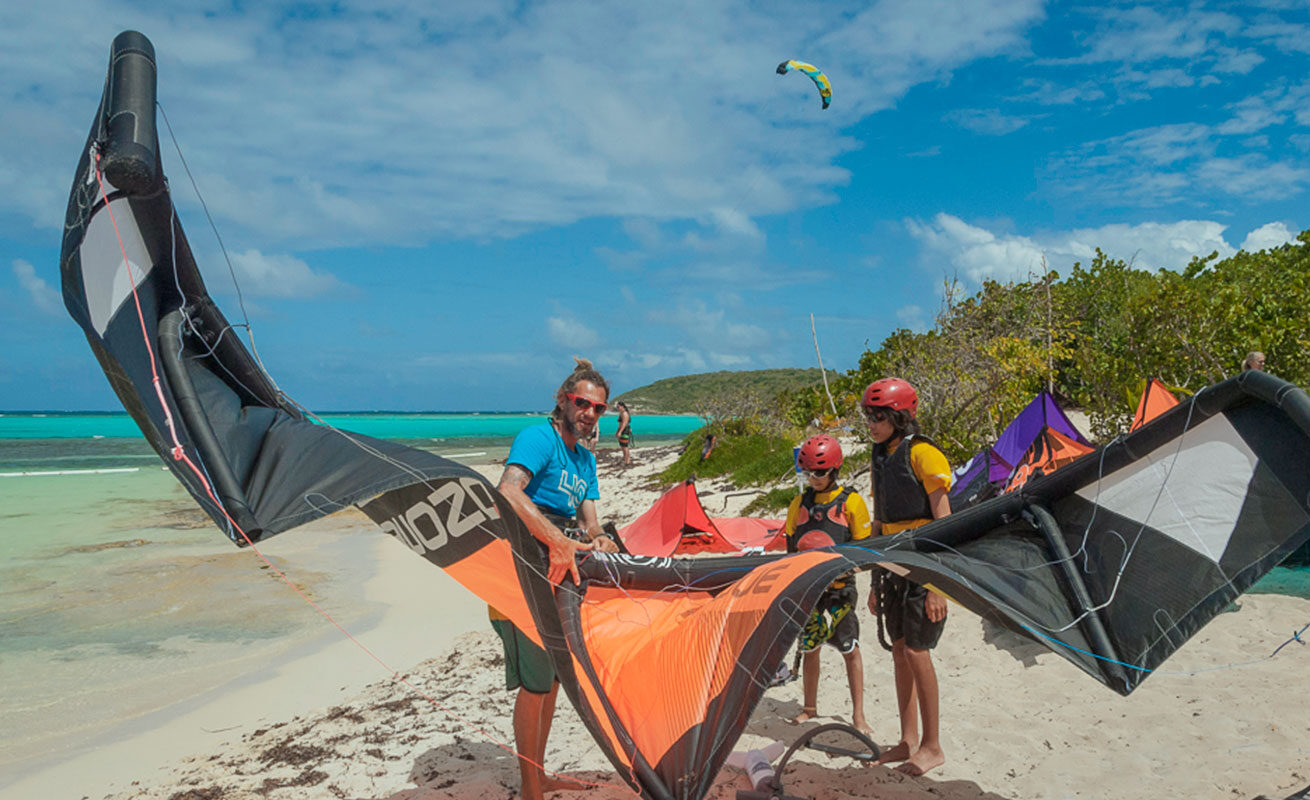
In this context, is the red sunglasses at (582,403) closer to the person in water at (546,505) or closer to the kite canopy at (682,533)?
the person in water at (546,505)

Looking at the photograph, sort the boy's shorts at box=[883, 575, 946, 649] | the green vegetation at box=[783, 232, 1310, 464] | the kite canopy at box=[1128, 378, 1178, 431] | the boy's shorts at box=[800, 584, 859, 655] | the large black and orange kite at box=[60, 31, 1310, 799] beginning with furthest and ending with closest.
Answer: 1. the green vegetation at box=[783, 232, 1310, 464]
2. the kite canopy at box=[1128, 378, 1178, 431]
3. the boy's shorts at box=[800, 584, 859, 655]
4. the boy's shorts at box=[883, 575, 946, 649]
5. the large black and orange kite at box=[60, 31, 1310, 799]

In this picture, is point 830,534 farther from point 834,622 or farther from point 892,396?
point 892,396

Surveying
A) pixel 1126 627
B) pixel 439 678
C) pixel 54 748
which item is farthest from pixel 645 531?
pixel 1126 627

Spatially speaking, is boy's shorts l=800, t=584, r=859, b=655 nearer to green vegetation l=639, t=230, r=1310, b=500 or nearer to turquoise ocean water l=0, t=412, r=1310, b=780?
turquoise ocean water l=0, t=412, r=1310, b=780

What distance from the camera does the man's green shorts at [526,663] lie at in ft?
11.3

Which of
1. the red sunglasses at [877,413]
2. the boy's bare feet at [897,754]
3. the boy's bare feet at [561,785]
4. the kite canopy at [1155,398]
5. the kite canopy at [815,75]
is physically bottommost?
the boy's bare feet at [561,785]

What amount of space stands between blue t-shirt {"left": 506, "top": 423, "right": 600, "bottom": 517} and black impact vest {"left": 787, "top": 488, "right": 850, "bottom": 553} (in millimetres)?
1682

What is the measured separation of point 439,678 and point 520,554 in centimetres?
377

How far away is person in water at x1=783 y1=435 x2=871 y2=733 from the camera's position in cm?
458

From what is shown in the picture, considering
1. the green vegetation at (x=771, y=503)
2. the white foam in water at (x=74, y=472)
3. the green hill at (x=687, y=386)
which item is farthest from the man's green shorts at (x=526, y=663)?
the green hill at (x=687, y=386)

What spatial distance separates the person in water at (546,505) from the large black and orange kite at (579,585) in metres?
0.13

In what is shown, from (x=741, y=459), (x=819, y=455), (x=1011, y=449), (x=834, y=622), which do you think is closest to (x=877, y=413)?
(x=819, y=455)

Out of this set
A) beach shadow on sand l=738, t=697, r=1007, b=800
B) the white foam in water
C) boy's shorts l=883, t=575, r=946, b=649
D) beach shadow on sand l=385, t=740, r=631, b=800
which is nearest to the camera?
beach shadow on sand l=738, t=697, r=1007, b=800

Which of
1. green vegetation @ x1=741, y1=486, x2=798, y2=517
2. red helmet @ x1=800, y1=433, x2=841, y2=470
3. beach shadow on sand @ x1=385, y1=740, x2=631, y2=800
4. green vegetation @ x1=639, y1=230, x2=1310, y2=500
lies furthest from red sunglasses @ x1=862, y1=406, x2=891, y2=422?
green vegetation @ x1=741, y1=486, x2=798, y2=517
